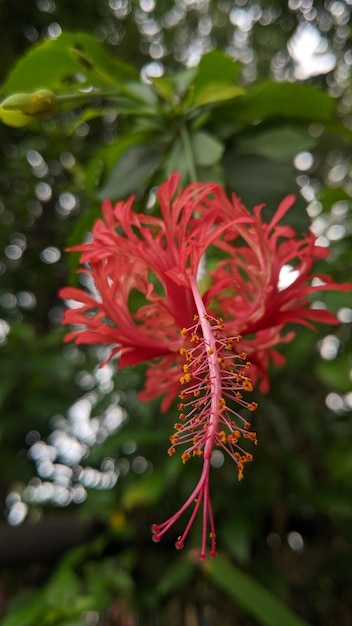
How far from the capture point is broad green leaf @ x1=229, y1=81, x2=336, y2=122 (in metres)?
0.85

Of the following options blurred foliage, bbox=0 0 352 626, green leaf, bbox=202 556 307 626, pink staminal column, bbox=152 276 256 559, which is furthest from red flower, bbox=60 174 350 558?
green leaf, bbox=202 556 307 626

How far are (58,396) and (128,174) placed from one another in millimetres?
892

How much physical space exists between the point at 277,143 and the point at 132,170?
217mm

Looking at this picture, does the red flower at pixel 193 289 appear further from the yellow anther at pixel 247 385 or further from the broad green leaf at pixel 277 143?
the broad green leaf at pixel 277 143

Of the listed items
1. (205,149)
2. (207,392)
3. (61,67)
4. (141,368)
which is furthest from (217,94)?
(141,368)

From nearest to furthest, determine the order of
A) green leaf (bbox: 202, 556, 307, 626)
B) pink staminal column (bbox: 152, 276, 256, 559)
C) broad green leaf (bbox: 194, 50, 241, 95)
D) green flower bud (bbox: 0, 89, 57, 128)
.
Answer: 1. pink staminal column (bbox: 152, 276, 256, 559)
2. green flower bud (bbox: 0, 89, 57, 128)
3. broad green leaf (bbox: 194, 50, 241, 95)
4. green leaf (bbox: 202, 556, 307, 626)

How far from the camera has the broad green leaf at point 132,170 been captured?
871 millimetres

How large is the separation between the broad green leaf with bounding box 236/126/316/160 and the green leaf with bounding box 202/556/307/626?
77cm

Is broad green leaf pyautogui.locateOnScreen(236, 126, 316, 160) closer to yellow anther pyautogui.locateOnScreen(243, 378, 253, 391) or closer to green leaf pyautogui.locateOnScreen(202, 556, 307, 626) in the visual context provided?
yellow anther pyautogui.locateOnScreen(243, 378, 253, 391)

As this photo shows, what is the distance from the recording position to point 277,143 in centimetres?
89

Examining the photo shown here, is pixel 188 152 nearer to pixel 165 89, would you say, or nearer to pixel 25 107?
pixel 165 89

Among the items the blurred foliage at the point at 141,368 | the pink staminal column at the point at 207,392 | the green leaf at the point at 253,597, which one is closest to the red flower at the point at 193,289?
the pink staminal column at the point at 207,392

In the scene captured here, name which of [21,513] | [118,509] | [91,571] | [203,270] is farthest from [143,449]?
[203,270]

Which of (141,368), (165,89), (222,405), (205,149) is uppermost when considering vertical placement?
(165,89)
